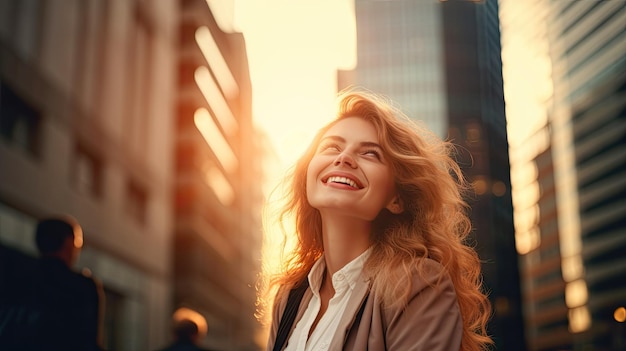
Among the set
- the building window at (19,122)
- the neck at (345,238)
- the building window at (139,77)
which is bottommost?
the neck at (345,238)

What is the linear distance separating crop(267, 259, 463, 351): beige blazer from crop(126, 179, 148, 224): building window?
25717 millimetres

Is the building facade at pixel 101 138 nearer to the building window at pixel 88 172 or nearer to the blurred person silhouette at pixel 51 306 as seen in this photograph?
the building window at pixel 88 172

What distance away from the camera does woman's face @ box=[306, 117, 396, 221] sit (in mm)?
2186

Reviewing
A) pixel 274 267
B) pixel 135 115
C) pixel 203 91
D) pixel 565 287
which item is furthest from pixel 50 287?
pixel 565 287

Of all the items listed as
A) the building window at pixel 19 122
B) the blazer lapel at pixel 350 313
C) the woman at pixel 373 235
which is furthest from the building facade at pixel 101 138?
the blazer lapel at pixel 350 313

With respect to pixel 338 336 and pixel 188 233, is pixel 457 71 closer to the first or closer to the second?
pixel 188 233

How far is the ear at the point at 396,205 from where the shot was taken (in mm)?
2291

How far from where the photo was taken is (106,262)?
23438mm

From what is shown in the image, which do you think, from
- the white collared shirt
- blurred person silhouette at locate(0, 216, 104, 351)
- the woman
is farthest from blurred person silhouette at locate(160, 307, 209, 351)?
the white collared shirt

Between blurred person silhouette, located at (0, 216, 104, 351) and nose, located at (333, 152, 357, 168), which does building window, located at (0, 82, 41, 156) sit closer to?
blurred person silhouette, located at (0, 216, 104, 351)

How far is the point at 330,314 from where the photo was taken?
2199 millimetres

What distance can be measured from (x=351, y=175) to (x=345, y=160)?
0.15ft

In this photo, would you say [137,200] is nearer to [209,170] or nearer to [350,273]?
[209,170]

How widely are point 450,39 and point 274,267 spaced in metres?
69.3
